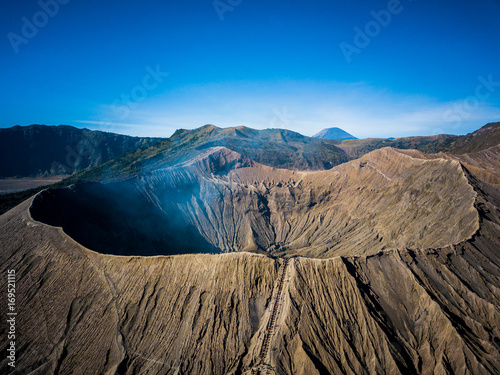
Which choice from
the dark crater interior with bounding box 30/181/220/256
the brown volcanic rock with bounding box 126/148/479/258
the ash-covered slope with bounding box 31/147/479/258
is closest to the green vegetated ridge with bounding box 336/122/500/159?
the brown volcanic rock with bounding box 126/148/479/258

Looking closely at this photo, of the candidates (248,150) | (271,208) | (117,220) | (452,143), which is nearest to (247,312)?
(117,220)

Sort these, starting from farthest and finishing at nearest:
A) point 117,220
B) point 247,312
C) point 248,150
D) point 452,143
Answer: point 452,143
point 248,150
point 117,220
point 247,312

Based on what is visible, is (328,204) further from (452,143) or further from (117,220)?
(452,143)

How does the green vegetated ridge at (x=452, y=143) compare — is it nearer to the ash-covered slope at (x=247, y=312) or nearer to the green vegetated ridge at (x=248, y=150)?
the green vegetated ridge at (x=248, y=150)

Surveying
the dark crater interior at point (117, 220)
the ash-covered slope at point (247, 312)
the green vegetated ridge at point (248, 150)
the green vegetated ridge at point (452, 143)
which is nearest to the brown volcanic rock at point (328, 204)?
the dark crater interior at point (117, 220)

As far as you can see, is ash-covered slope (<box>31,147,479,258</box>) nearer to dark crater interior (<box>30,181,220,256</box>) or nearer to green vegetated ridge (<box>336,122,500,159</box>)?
dark crater interior (<box>30,181,220,256</box>)

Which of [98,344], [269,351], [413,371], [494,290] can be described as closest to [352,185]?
[494,290]
